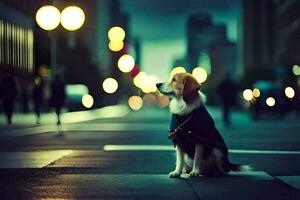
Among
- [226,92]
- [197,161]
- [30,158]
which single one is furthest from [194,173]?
[226,92]

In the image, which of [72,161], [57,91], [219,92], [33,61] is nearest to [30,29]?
[33,61]

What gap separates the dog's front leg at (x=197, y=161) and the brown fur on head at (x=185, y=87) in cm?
63

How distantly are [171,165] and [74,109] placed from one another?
45.4 meters

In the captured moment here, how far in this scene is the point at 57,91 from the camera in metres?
24.2

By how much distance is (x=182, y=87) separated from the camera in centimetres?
1009

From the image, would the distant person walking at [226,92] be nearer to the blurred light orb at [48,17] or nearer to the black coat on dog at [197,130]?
the blurred light orb at [48,17]

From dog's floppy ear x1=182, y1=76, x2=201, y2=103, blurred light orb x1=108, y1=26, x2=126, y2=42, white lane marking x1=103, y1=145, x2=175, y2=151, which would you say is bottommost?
white lane marking x1=103, y1=145, x2=175, y2=151

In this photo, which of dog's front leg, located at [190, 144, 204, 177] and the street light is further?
the street light

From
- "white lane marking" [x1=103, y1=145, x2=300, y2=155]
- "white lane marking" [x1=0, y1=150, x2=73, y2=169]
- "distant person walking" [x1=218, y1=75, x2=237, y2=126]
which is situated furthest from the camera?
"distant person walking" [x1=218, y1=75, x2=237, y2=126]

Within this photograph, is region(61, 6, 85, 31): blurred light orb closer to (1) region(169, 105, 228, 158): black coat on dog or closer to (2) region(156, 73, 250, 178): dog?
(2) region(156, 73, 250, 178): dog

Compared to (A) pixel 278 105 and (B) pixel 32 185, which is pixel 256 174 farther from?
(A) pixel 278 105

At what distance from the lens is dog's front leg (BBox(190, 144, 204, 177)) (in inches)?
401

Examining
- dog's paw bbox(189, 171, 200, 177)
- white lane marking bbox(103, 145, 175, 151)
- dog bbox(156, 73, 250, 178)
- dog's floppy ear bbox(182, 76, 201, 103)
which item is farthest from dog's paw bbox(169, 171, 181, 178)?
white lane marking bbox(103, 145, 175, 151)

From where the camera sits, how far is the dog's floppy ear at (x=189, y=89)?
32.9 feet
